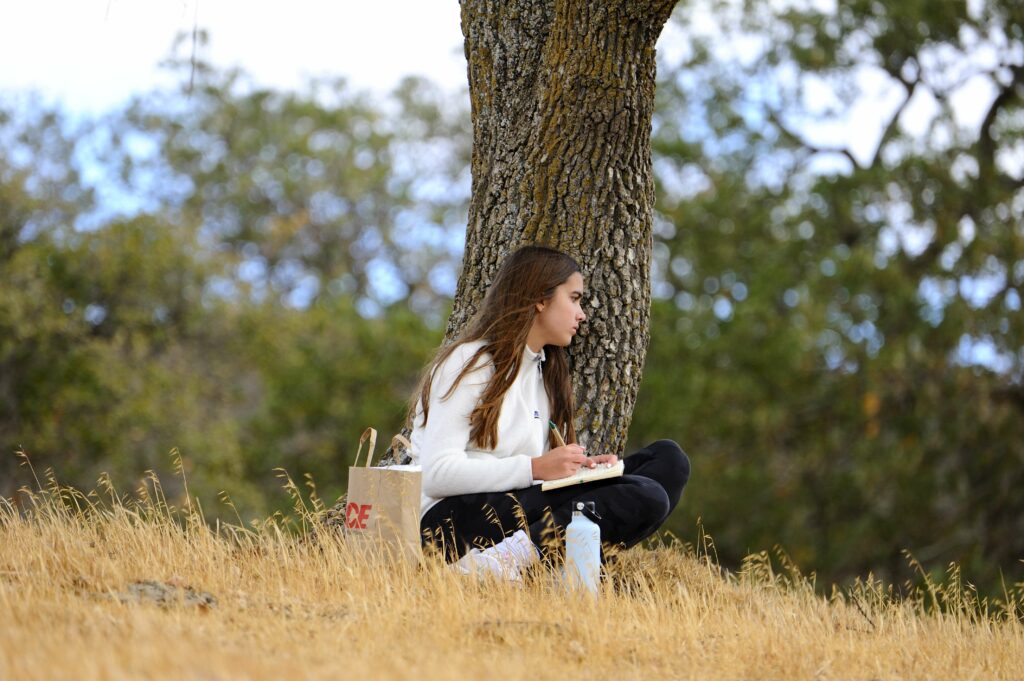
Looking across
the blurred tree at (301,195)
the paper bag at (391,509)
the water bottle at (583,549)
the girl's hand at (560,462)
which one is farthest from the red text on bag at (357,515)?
the blurred tree at (301,195)

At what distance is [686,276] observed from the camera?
17.9m

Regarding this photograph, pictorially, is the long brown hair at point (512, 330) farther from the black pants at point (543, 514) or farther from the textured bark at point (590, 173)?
the textured bark at point (590, 173)

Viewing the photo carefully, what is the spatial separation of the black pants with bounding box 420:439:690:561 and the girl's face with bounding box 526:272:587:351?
0.63 metres

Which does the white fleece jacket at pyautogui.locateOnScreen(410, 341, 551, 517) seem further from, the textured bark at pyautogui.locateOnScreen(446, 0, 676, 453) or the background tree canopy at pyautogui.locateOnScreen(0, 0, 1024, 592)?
the background tree canopy at pyautogui.locateOnScreen(0, 0, 1024, 592)

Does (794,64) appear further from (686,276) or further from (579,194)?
(579,194)

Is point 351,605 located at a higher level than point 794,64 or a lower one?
lower

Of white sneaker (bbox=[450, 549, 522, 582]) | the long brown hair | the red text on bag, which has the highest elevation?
the long brown hair

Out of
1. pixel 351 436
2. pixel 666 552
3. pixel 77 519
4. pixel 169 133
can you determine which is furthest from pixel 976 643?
pixel 169 133

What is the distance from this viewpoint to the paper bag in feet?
15.6

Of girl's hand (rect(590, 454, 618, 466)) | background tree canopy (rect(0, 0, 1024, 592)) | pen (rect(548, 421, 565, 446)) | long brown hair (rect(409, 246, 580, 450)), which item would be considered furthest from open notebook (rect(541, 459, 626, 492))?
background tree canopy (rect(0, 0, 1024, 592))

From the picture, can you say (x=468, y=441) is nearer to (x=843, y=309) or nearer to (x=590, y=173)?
(x=590, y=173)

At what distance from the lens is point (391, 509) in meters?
4.79

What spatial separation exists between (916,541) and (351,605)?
1193cm

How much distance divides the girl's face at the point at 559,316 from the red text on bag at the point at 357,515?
0.98m
